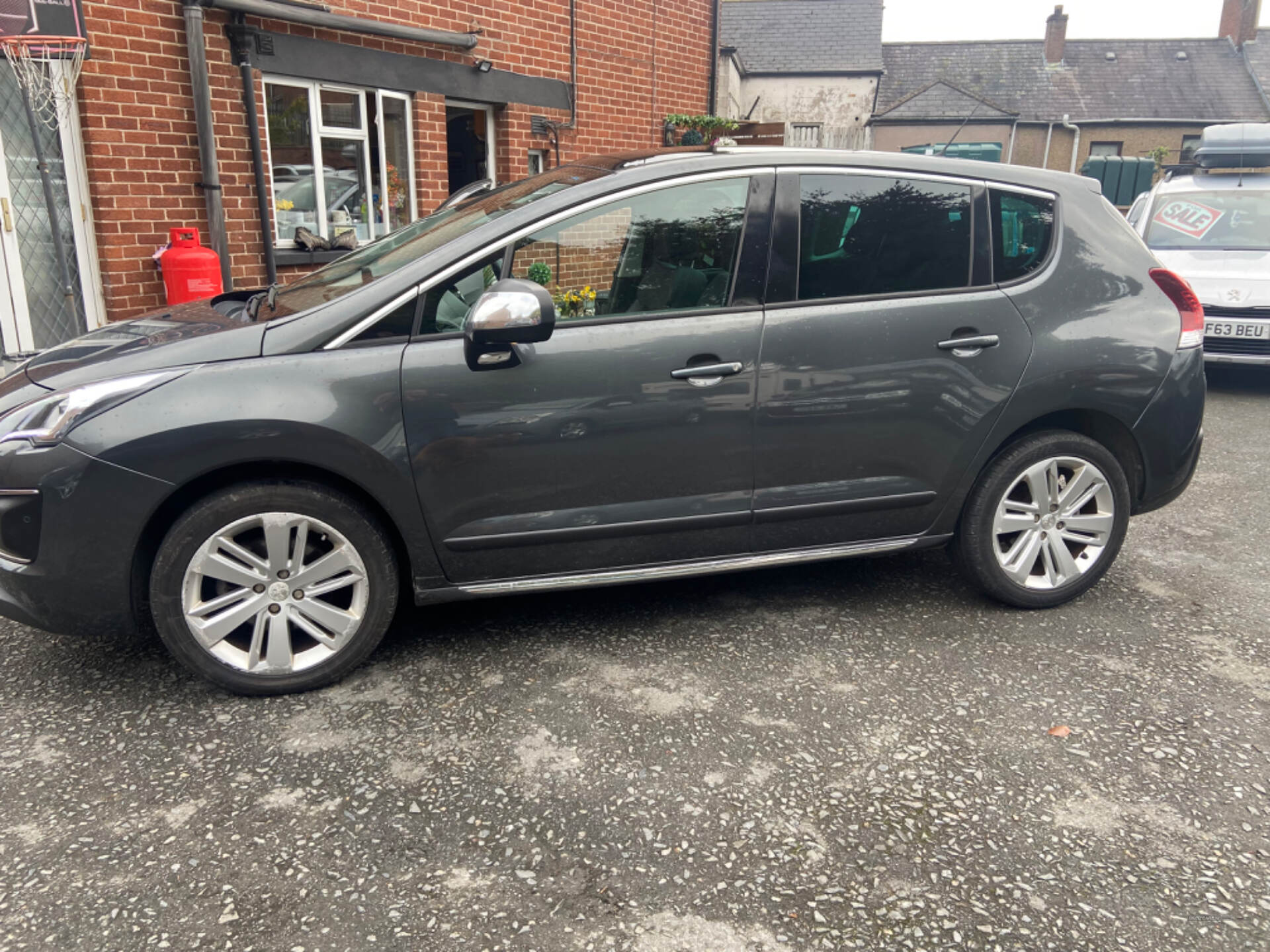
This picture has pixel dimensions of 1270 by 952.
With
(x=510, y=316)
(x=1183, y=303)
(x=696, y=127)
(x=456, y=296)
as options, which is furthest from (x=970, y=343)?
(x=696, y=127)

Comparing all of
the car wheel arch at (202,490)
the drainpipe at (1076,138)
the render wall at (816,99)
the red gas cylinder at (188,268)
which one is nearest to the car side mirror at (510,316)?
the car wheel arch at (202,490)

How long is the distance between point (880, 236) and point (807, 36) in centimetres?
3355

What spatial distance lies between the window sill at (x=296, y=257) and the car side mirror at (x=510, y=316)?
521 centimetres

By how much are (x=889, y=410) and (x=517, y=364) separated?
4.56ft

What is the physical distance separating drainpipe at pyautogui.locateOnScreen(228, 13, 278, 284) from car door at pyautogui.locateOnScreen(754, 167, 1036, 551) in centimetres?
514

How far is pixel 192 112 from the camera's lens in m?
7.05

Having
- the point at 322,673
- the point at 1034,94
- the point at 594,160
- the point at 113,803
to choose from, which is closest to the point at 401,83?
the point at 594,160

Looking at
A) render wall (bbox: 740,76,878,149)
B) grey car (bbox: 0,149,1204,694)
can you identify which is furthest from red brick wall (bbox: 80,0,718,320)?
render wall (bbox: 740,76,878,149)

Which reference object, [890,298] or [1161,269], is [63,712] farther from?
[1161,269]

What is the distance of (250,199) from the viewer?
757 cm

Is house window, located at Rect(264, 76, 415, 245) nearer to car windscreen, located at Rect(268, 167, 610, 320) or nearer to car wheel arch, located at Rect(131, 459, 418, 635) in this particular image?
car windscreen, located at Rect(268, 167, 610, 320)

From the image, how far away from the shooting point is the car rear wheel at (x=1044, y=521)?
3771 mm

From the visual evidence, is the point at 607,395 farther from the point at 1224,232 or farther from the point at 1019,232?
the point at 1224,232

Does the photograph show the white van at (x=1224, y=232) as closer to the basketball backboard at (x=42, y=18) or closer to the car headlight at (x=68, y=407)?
the car headlight at (x=68, y=407)
